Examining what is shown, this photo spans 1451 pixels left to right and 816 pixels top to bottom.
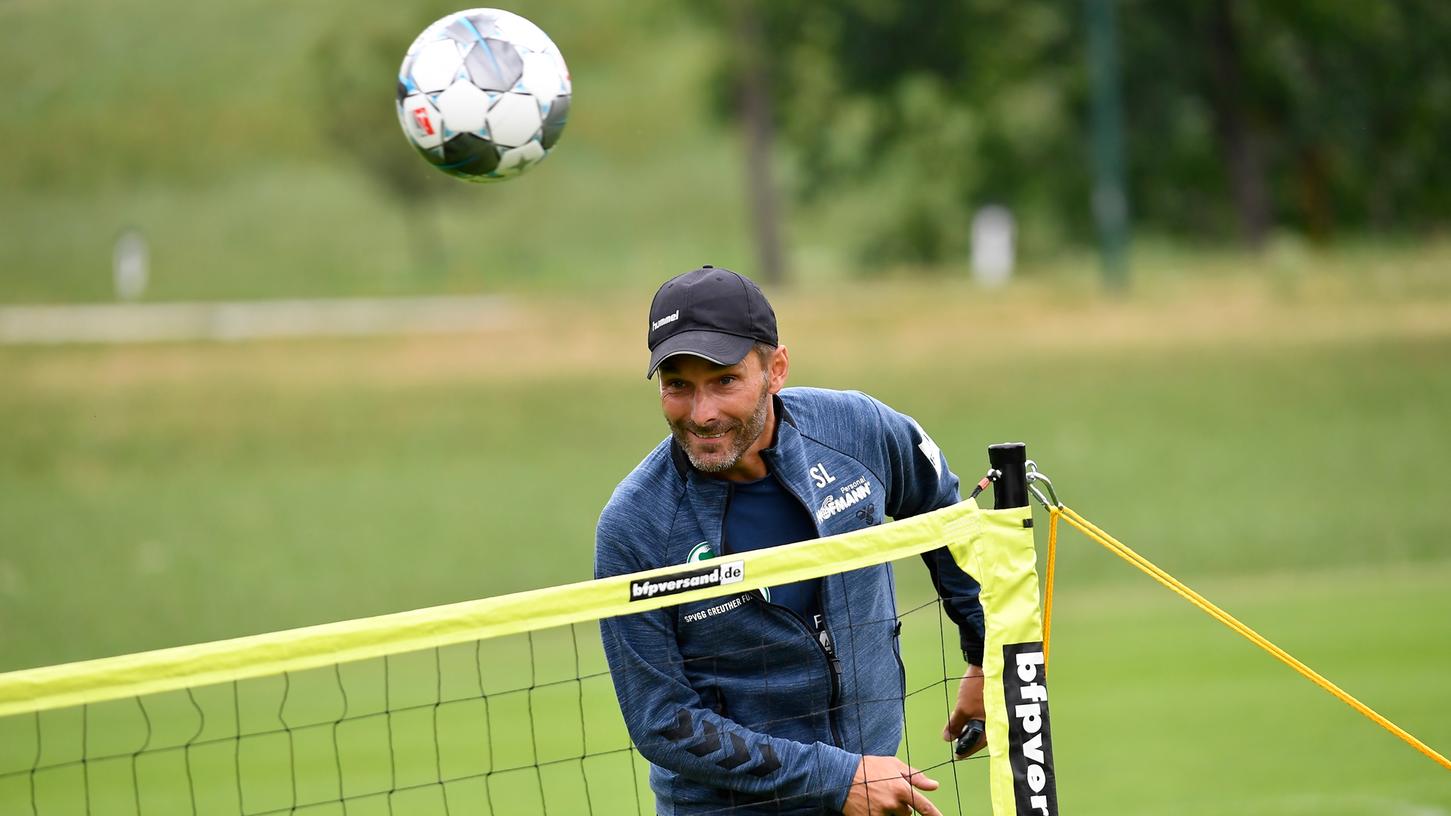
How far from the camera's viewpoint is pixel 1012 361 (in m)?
25.1

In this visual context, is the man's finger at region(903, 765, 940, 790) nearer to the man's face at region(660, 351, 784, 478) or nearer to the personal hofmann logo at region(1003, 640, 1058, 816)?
the personal hofmann logo at region(1003, 640, 1058, 816)

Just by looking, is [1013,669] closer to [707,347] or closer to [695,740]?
[695,740]

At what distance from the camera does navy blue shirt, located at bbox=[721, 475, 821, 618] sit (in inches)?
188

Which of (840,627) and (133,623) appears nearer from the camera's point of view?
(840,627)

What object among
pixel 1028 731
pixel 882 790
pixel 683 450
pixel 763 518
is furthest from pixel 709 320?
pixel 1028 731

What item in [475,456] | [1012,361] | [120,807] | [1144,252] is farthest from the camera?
[1144,252]

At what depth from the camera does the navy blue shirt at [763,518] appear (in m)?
4.79

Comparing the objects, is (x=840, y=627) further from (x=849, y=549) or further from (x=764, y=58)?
(x=764, y=58)

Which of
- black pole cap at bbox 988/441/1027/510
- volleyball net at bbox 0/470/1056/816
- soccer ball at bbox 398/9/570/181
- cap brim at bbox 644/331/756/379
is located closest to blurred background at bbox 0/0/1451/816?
volleyball net at bbox 0/470/1056/816

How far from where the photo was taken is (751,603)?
4.63m

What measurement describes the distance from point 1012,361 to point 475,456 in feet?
25.2

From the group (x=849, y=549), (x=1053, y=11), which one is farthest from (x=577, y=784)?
(x=1053, y=11)

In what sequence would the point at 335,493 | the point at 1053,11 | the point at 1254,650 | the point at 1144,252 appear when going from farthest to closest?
the point at 1144,252, the point at 1053,11, the point at 335,493, the point at 1254,650

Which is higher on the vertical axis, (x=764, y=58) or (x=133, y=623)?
(x=764, y=58)
